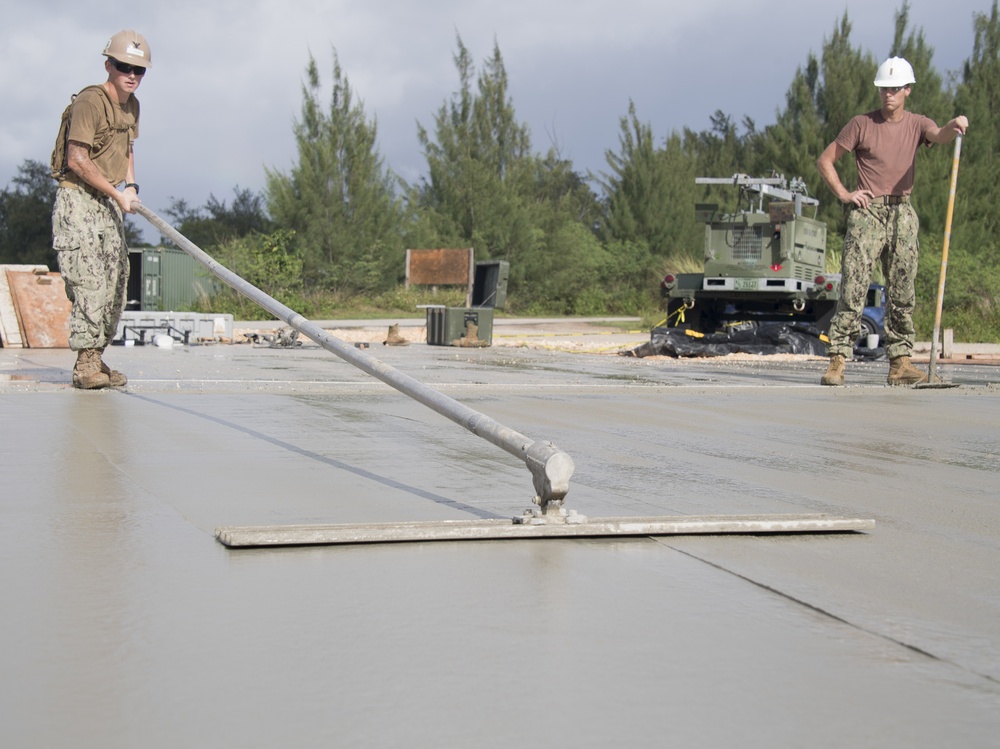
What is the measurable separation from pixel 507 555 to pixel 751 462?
188 cm

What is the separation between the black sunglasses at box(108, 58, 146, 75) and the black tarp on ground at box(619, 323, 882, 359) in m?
8.50

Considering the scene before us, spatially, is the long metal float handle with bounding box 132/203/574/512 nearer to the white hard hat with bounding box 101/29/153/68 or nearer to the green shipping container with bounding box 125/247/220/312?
the white hard hat with bounding box 101/29/153/68

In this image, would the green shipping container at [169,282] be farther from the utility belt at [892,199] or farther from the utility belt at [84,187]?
the utility belt at [892,199]

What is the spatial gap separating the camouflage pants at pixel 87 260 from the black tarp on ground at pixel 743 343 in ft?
27.7

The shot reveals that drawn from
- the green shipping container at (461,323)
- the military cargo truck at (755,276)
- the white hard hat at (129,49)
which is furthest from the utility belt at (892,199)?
A: the green shipping container at (461,323)

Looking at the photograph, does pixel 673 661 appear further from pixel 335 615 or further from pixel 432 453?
pixel 432 453

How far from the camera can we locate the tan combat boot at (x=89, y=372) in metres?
6.50

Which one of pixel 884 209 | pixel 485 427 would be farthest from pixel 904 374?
pixel 485 427

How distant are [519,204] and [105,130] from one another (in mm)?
30969

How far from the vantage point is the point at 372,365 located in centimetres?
389

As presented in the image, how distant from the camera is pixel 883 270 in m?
8.29

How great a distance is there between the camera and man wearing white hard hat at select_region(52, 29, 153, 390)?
21.2ft

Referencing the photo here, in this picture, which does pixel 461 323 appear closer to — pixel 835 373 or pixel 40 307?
pixel 40 307

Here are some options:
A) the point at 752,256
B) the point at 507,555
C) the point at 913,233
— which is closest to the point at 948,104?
the point at 752,256
